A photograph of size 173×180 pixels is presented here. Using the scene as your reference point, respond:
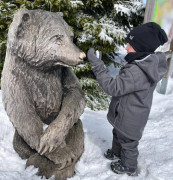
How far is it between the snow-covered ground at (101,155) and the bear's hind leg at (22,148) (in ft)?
0.24

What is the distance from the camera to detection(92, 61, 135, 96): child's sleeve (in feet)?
5.48

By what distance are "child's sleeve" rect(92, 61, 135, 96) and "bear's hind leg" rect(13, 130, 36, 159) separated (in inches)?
32.1

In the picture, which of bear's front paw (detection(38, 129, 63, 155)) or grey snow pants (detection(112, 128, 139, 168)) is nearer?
bear's front paw (detection(38, 129, 63, 155))

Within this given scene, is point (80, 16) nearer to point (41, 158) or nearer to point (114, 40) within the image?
point (114, 40)

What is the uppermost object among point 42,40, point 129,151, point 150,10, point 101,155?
point 42,40

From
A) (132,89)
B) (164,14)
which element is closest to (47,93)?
(132,89)

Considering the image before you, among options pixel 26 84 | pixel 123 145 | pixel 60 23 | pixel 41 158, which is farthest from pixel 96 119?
pixel 60 23

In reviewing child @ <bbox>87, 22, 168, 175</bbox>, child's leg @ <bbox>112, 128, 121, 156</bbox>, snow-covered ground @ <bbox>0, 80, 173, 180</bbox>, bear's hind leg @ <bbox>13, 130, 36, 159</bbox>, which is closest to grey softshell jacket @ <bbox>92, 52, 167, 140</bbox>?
child @ <bbox>87, 22, 168, 175</bbox>

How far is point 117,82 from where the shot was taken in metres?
1.69

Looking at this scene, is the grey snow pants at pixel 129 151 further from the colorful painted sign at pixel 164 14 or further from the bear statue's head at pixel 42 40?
the colorful painted sign at pixel 164 14

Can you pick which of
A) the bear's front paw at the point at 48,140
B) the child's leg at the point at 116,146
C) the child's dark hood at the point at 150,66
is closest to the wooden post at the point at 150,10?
the child's dark hood at the point at 150,66

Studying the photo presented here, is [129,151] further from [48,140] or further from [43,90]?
[43,90]

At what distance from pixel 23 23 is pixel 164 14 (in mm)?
2925

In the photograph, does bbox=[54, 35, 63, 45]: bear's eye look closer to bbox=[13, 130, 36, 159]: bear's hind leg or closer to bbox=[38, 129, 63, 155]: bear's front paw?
bbox=[38, 129, 63, 155]: bear's front paw
